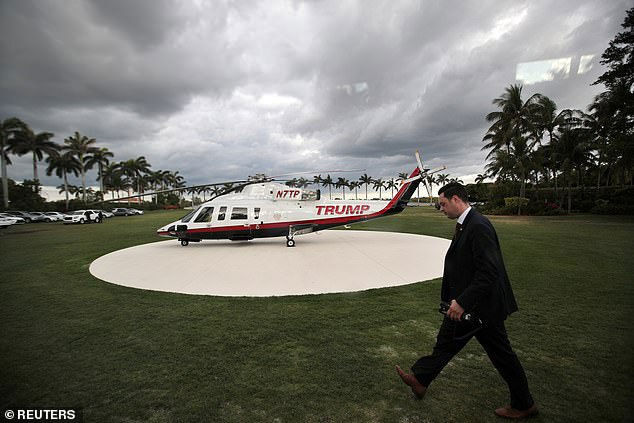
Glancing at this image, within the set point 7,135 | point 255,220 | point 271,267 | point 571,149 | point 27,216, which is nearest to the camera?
point 271,267

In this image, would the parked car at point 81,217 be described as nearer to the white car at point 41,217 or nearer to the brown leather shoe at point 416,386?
the white car at point 41,217

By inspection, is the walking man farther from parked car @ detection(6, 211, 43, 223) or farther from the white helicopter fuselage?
parked car @ detection(6, 211, 43, 223)

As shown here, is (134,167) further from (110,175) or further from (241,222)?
(241,222)

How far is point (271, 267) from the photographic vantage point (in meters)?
8.23

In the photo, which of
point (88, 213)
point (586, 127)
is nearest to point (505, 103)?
A: point (586, 127)

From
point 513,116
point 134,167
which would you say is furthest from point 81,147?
point 513,116

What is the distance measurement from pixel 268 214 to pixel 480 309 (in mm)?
10357

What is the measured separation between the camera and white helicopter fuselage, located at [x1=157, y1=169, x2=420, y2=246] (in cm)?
1197

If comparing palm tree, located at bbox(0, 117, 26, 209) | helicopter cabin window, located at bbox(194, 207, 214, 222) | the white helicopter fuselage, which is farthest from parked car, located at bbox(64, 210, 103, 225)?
helicopter cabin window, located at bbox(194, 207, 214, 222)

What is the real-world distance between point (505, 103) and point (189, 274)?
43.4 metres

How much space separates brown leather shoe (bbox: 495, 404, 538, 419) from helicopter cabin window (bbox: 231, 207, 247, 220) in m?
10.7

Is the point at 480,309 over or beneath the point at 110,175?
beneath

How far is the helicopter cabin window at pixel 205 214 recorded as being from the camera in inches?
473

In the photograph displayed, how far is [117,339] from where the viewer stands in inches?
159
